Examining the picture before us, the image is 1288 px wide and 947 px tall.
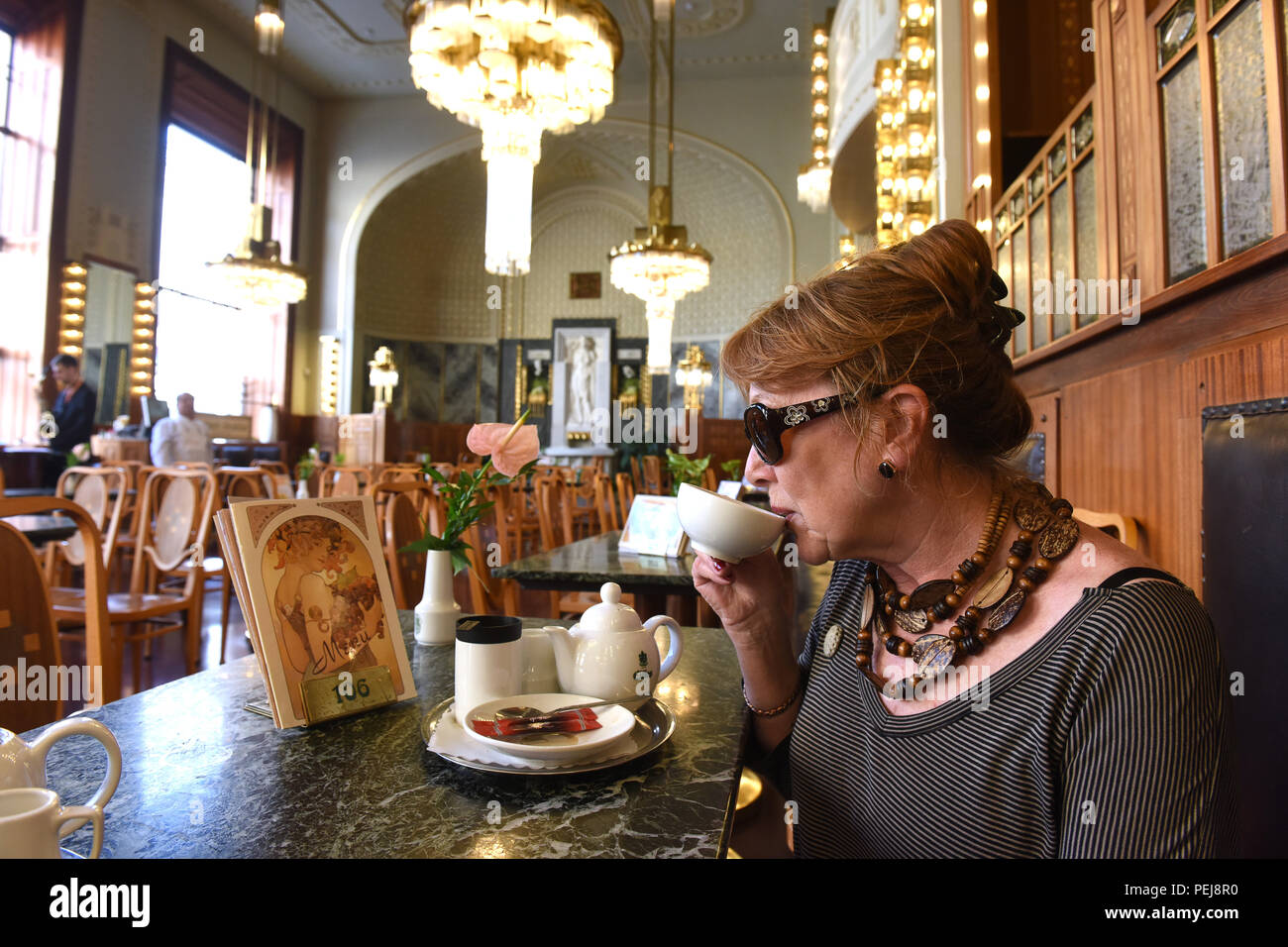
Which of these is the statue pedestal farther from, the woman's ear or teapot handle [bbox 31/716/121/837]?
teapot handle [bbox 31/716/121/837]

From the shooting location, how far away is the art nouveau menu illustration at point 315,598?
892 millimetres

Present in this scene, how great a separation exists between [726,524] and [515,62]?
4.22m

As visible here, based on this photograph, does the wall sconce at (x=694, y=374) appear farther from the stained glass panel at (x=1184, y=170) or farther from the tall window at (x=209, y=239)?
the stained glass panel at (x=1184, y=170)

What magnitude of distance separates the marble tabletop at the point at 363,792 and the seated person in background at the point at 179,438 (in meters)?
6.80

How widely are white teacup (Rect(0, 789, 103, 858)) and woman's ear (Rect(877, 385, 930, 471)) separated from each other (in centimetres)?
79

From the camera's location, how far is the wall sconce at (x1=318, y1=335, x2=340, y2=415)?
41.4 feet

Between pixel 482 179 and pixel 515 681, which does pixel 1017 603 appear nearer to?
pixel 515 681

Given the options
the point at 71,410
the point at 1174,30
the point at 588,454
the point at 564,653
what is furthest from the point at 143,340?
the point at 1174,30

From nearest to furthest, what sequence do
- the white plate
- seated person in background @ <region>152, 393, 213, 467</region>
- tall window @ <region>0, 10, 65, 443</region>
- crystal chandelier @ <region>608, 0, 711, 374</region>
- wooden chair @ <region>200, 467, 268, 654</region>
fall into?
the white plate < wooden chair @ <region>200, 467, 268, 654</region> < crystal chandelier @ <region>608, 0, 711, 374</region> < seated person in background @ <region>152, 393, 213, 467</region> < tall window @ <region>0, 10, 65, 443</region>

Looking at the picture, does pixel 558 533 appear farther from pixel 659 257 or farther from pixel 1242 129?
pixel 1242 129

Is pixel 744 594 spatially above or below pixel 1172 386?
below

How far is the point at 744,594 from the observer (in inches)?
39.8

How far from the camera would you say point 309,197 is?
12.9 m

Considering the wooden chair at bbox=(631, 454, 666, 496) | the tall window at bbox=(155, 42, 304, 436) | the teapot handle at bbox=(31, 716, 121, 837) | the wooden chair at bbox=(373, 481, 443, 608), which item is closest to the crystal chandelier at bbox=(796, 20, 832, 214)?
the wooden chair at bbox=(631, 454, 666, 496)
